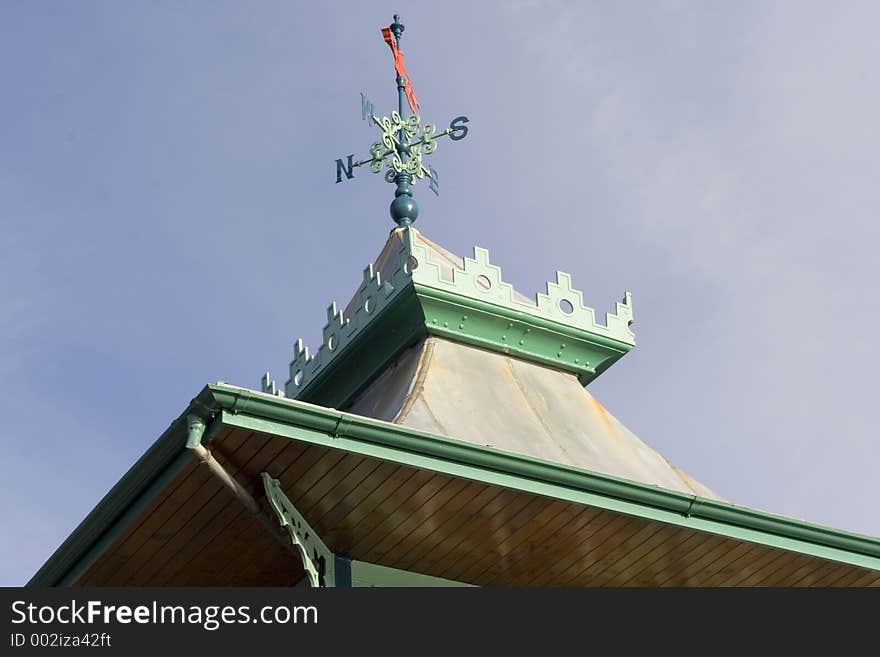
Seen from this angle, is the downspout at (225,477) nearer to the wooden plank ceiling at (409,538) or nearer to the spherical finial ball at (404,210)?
the wooden plank ceiling at (409,538)

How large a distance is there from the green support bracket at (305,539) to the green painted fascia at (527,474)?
60 centimetres

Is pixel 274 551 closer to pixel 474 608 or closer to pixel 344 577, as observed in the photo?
pixel 344 577

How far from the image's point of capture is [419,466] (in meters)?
15.8

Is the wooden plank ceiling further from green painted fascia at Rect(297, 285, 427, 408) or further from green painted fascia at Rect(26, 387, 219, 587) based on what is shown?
green painted fascia at Rect(297, 285, 427, 408)

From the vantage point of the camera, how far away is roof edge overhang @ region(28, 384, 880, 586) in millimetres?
15312

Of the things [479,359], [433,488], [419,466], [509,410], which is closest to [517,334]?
[479,359]

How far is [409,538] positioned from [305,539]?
0.92 m

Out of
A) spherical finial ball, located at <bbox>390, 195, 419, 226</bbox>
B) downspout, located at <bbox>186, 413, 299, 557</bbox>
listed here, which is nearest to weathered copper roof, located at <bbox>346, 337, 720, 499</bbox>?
downspout, located at <bbox>186, 413, 299, 557</bbox>

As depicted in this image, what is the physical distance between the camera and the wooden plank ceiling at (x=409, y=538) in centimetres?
1584

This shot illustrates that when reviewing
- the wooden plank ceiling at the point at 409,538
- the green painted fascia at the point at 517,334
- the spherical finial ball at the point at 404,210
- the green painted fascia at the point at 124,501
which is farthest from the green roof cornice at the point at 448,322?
the green painted fascia at the point at 124,501

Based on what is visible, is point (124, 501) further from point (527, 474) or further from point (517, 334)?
point (517, 334)

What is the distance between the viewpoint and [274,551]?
1700 cm

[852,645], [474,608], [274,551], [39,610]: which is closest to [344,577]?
[274,551]

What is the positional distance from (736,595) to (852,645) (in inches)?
40.3
